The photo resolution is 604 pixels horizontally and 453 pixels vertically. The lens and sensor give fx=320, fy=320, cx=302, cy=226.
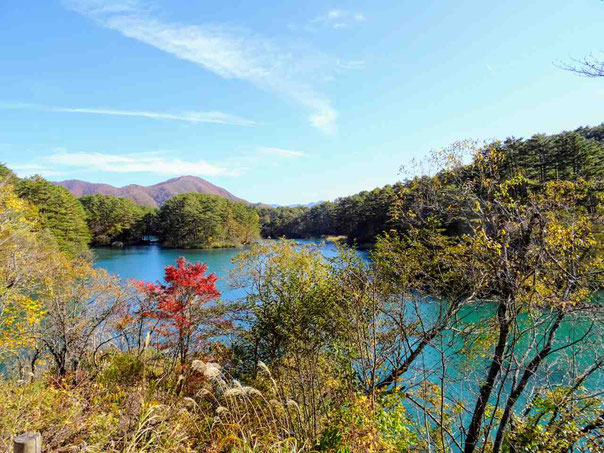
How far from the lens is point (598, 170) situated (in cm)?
1841

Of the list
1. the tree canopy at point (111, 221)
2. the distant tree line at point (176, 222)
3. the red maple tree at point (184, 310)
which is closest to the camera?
the red maple tree at point (184, 310)

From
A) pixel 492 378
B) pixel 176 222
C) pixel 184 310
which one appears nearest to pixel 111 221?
pixel 176 222

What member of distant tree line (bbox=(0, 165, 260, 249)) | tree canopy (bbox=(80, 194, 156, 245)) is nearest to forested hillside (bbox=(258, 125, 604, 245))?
distant tree line (bbox=(0, 165, 260, 249))

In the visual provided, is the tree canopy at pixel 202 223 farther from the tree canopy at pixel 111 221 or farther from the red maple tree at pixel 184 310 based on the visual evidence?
the red maple tree at pixel 184 310

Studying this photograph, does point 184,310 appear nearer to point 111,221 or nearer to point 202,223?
point 202,223

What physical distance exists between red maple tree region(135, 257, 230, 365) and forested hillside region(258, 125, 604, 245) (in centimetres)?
450

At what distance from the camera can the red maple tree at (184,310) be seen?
27.2 ft

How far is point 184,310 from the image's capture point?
28.0ft

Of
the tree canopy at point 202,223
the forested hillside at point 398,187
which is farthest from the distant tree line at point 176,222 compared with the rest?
the forested hillside at point 398,187

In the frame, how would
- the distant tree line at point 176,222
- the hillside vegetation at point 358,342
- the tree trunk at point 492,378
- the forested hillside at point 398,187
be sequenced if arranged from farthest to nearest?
1. the distant tree line at point 176,222
2. the forested hillside at point 398,187
3. the tree trunk at point 492,378
4. the hillside vegetation at point 358,342

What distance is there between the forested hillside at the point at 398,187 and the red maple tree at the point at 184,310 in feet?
14.8

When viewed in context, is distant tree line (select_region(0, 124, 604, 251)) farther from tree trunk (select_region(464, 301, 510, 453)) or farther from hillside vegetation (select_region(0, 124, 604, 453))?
tree trunk (select_region(464, 301, 510, 453))

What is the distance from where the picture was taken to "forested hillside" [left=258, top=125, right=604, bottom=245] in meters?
18.2

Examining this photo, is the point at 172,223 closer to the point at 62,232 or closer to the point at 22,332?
the point at 62,232
